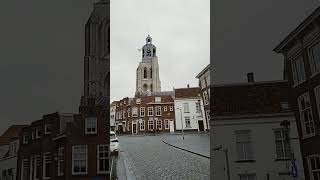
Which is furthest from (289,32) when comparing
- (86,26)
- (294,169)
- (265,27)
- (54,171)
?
(54,171)

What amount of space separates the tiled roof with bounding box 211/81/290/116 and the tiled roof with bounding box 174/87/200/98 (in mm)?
65

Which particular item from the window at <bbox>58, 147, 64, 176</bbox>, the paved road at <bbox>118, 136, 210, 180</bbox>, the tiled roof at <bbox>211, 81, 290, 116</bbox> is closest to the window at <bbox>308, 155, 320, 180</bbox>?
the tiled roof at <bbox>211, 81, 290, 116</bbox>

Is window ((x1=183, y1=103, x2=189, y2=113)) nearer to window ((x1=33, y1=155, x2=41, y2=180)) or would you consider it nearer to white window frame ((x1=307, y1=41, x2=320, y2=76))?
white window frame ((x1=307, y1=41, x2=320, y2=76))

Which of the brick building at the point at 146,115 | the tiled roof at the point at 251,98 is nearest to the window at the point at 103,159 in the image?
the brick building at the point at 146,115

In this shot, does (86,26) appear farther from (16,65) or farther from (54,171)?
(54,171)

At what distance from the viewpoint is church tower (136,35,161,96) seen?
1270 mm

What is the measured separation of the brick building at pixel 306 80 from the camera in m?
1.16

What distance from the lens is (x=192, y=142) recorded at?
48.9 inches

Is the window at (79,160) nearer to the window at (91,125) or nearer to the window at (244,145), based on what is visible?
the window at (91,125)

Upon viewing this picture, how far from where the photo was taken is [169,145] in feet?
4.30

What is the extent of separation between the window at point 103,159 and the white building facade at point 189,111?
0.40m

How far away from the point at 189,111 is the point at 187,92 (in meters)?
0.09

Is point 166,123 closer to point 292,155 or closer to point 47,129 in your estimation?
point 292,155

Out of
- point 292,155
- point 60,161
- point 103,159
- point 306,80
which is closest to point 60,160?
point 60,161
